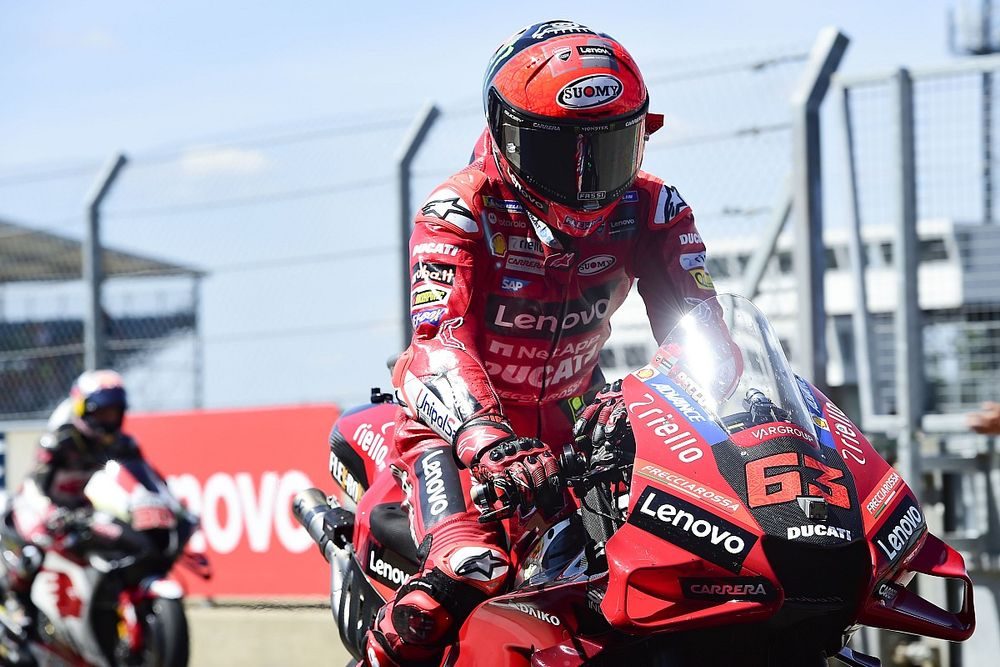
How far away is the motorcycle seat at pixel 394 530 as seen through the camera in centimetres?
346

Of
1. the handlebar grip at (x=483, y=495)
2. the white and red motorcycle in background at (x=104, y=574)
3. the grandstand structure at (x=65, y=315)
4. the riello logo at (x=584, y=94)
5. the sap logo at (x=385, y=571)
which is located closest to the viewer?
the handlebar grip at (x=483, y=495)

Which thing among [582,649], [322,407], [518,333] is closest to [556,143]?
[518,333]

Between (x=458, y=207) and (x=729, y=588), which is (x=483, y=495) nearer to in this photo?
(x=729, y=588)

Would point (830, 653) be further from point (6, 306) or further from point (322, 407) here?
point (6, 306)

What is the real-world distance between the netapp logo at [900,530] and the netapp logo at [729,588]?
0.27m

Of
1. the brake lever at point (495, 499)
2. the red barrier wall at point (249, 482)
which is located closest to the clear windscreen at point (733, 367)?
the brake lever at point (495, 499)

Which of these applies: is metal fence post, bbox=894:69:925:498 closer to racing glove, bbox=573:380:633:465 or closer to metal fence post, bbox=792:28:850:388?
metal fence post, bbox=792:28:850:388

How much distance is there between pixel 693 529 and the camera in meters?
2.46

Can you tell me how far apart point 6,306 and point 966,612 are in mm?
7649

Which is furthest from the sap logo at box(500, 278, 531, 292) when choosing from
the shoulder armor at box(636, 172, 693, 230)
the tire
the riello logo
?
the tire

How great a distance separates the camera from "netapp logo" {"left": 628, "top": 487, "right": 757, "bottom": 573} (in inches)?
94.7

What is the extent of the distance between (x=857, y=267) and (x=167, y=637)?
383 cm

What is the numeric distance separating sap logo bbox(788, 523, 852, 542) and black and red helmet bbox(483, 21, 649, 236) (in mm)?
1152

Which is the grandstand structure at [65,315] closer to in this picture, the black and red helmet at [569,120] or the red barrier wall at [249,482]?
the red barrier wall at [249,482]
